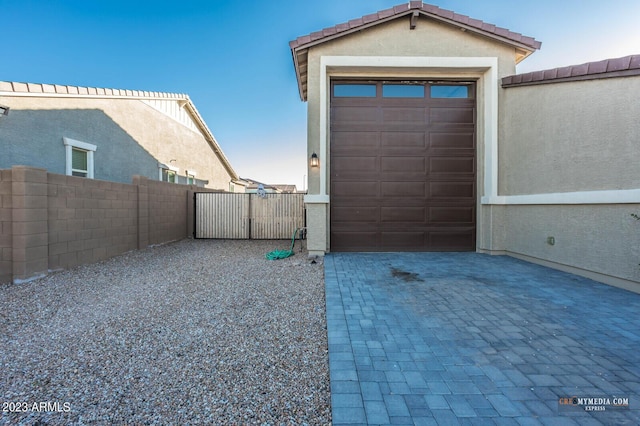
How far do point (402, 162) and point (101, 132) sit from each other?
9.64 meters

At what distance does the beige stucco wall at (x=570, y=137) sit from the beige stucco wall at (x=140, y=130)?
11.6 metres

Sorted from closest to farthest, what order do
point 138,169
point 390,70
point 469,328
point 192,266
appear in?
point 469,328 < point 192,266 < point 390,70 < point 138,169

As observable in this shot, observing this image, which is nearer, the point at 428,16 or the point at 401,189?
the point at 428,16

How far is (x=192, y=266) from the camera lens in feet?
19.2

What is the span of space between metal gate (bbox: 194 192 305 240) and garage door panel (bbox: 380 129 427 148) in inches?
165

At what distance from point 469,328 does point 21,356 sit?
13.9ft

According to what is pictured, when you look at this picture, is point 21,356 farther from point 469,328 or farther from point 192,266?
point 469,328

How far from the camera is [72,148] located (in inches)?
315

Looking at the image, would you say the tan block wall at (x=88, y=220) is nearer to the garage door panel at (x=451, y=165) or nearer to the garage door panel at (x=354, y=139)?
the garage door panel at (x=354, y=139)

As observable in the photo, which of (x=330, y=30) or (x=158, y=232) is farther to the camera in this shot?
(x=158, y=232)

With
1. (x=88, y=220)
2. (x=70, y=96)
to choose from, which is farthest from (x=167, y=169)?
(x=88, y=220)

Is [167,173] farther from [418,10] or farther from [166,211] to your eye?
[418,10]

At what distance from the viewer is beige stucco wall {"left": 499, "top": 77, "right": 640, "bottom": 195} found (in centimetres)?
417

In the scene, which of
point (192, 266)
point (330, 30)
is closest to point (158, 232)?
point (192, 266)
